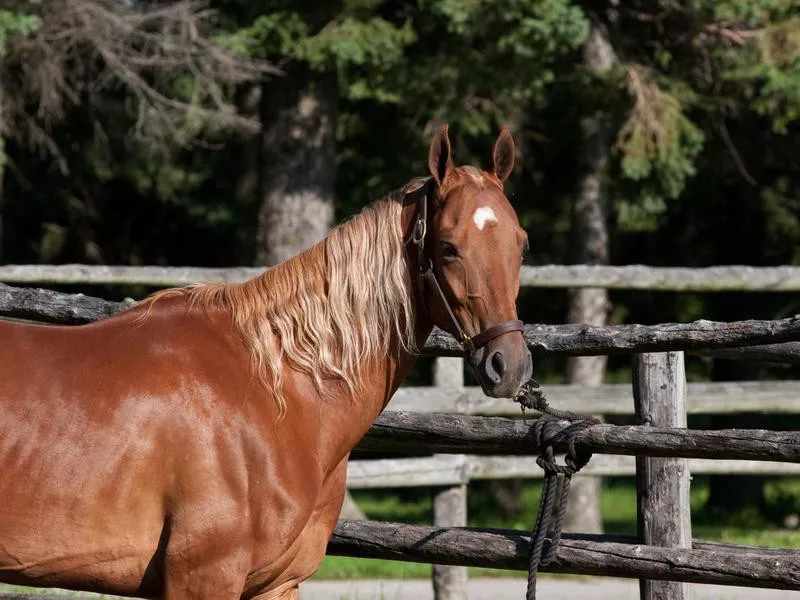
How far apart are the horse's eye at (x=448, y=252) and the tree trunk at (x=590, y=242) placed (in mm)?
6994

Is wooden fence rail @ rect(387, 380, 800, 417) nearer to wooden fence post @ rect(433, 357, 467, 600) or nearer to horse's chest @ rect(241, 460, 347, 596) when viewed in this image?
wooden fence post @ rect(433, 357, 467, 600)

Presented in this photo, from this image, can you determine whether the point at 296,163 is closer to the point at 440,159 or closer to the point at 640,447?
the point at 640,447

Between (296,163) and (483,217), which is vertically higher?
(296,163)

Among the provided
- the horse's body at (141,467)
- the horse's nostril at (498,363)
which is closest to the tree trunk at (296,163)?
the horse's body at (141,467)

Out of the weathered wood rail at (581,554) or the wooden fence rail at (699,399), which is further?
the wooden fence rail at (699,399)

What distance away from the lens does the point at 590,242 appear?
439 inches

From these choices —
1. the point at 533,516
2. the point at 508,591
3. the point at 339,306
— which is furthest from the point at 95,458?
the point at 533,516

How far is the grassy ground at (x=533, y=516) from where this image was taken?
866cm

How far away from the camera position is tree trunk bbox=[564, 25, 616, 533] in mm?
10500

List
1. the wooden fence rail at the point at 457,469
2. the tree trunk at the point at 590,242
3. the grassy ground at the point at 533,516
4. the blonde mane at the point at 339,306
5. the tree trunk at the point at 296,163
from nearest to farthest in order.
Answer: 1. the blonde mane at the point at 339,306
2. the wooden fence rail at the point at 457,469
3. the grassy ground at the point at 533,516
4. the tree trunk at the point at 296,163
5. the tree trunk at the point at 590,242

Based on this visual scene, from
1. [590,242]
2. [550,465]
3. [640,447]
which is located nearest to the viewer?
[550,465]

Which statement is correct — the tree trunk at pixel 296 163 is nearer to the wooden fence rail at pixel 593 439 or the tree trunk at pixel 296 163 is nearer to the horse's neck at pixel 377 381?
the wooden fence rail at pixel 593 439

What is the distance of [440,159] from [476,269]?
392 millimetres

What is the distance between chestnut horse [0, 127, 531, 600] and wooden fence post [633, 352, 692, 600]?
47.1 inches
